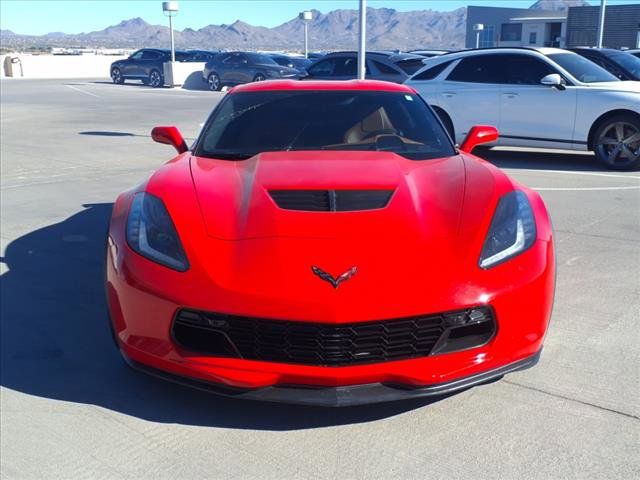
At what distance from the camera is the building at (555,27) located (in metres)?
43.1

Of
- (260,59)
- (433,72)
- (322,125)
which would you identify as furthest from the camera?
(260,59)

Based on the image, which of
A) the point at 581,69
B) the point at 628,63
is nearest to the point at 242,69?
the point at 628,63

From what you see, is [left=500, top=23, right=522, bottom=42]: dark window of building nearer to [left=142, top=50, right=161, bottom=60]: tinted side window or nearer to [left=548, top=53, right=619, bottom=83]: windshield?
[left=142, top=50, right=161, bottom=60]: tinted side window

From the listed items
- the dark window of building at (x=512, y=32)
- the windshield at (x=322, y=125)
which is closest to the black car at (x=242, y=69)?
the windshield at (x=322, y=125)

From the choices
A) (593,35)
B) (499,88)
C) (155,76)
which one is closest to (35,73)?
(155,76)

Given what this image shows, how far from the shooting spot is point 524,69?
1044 cm

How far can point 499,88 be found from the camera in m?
10.6

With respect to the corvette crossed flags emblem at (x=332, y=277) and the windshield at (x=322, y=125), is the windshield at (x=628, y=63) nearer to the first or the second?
the windshield at (x=322, y=125)

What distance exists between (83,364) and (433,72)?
874 cm

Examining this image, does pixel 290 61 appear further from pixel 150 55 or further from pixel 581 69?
pixel 581 69

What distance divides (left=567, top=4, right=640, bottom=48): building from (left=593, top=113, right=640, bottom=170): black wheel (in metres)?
33.5

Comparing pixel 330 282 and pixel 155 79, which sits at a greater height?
pixel 330 282

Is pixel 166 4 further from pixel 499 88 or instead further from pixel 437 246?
pixel 437 246

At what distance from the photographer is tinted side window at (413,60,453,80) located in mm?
11375
